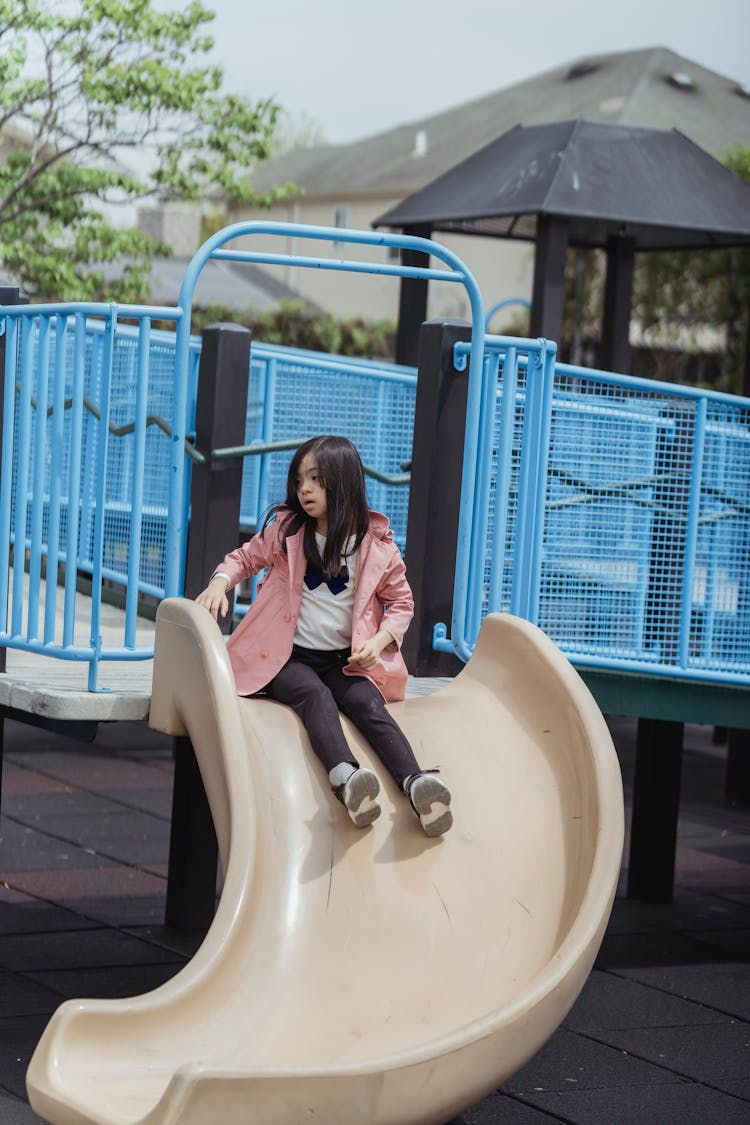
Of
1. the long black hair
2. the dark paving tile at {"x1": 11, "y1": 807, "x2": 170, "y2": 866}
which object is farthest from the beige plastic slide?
the dark paving tile at {"x1": 11, "y1": 807, "x2": 170, "y2": 866}

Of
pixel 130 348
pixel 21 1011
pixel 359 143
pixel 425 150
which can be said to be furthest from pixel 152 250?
pixel 359 143

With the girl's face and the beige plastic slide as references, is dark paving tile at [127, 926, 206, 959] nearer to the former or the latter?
the beige plastic slide

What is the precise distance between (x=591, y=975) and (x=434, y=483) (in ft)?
7.00

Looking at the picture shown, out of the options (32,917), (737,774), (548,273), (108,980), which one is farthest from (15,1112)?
(548,273)

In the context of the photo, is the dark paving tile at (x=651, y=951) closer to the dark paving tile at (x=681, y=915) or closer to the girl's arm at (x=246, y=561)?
the dark paving tile at (x=681, y=915)

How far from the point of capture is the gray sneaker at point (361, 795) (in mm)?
4441

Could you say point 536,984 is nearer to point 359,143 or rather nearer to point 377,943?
point 377,943

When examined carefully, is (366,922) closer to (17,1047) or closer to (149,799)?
(17,1047)

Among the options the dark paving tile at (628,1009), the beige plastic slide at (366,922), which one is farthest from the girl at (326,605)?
the dark paving tile at (628,1009)

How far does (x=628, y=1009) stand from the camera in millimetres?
5969

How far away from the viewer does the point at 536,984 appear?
4047 millimetres

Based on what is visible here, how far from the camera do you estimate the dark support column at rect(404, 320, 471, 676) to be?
5648 mm

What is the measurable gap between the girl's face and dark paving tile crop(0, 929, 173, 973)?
7.31 feet

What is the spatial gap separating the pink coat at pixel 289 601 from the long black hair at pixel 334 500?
3 centimetres
